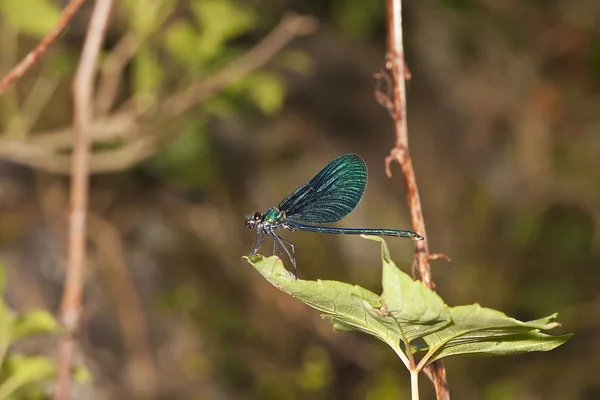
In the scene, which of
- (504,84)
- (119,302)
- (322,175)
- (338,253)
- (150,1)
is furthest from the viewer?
(504,84)

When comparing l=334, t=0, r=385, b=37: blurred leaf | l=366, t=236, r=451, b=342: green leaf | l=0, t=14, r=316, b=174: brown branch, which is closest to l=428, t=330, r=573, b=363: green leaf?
l=366, t=236, r=451, b=342: green leaf

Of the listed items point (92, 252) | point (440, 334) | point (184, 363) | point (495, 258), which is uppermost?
point (495, 258)

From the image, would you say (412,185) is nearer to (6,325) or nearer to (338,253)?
(6,325)

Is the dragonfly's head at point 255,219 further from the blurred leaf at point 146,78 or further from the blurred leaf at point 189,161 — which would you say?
the blurred leaf at point 189,161

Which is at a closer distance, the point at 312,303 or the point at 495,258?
the point at 312,303

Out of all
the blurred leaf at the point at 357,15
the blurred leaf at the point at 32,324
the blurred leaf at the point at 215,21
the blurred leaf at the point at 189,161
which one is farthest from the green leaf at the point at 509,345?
the blurred leaf at the point at 357,15

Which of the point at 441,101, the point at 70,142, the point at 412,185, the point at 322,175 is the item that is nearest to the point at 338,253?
the point at 441,101
